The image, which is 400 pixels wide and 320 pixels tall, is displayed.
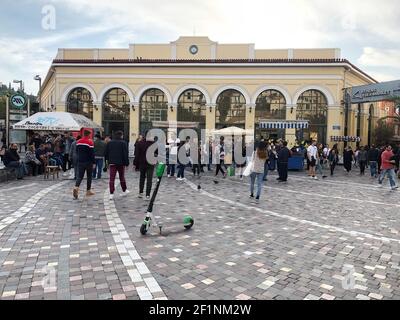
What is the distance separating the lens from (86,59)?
104 feet

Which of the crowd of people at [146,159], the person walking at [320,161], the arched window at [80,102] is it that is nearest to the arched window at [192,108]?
the arched window at [80,102]

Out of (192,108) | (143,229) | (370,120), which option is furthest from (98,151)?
(370,120)

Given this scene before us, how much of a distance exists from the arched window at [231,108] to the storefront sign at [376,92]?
8450mm

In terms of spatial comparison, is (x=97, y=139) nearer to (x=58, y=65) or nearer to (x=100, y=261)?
(x=100, y=261)

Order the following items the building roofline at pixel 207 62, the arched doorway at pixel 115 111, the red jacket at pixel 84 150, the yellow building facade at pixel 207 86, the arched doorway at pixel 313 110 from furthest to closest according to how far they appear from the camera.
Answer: the arched doorway at pixel 115 111, the arched doorway at pixel 313 110, the yellow building facade at pixel 207 86, the building roofline at pixel 207 62, the red jacket at pixel 84 150

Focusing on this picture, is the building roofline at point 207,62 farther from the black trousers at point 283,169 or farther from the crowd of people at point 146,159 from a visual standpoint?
the black trousers at point 283,169

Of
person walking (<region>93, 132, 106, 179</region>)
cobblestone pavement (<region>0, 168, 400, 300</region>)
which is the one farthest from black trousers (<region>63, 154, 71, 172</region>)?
cobblestone pavement (<region>0, 168, 400, 300</region>)

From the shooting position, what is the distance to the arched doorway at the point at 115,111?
3144 centimetres

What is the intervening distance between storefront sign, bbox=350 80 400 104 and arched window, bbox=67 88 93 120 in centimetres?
2124

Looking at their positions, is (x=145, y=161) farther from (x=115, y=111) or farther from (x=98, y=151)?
(x=115, y=111)

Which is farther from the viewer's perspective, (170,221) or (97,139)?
(97,139)

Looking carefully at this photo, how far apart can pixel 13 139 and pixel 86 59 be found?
46.9 ft

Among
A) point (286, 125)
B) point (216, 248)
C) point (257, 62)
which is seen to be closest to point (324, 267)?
point (216, 248)
